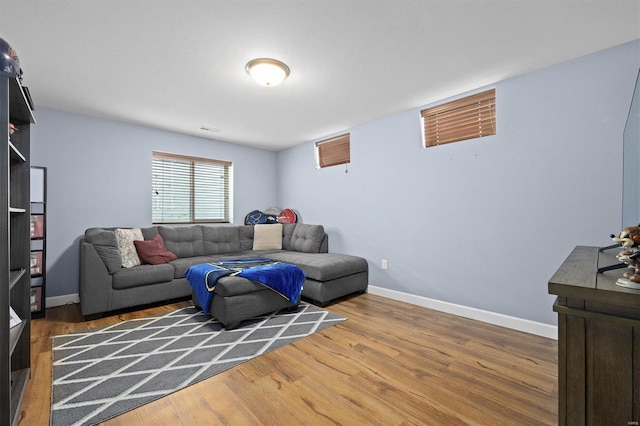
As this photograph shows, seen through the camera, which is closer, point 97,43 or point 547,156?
point 97,43

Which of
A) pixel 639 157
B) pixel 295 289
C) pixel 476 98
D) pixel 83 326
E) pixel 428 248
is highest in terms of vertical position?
pixel 476 98

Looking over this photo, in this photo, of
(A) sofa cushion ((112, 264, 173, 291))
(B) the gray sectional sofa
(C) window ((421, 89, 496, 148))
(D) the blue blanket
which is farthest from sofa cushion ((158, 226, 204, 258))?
(C) window ((421, 89, 496, 148))

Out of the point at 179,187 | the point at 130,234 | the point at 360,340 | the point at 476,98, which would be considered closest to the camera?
the point at 360,340

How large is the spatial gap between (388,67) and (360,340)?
234 centimetres

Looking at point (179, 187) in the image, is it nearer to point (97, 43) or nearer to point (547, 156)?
point (97, 43)

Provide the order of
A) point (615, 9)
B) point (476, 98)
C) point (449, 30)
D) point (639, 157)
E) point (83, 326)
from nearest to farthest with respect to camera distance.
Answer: point (639, 157), point (615, 9), point (449, 30), point (83, 326), point (476, 98)

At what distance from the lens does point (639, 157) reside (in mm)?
1521

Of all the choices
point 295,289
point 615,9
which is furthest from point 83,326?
point 615,9

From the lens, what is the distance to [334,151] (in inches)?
181

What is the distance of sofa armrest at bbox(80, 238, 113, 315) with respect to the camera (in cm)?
289

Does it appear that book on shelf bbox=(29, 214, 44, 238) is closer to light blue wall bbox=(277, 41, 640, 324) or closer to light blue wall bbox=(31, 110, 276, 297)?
light blue wall bbox=(31, 110, 276, 297)

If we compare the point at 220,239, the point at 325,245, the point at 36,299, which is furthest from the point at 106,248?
the point at 325,245

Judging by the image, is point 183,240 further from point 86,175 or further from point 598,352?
point 598,352

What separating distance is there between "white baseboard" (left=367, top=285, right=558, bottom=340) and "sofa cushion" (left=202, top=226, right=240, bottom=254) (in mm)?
2320
